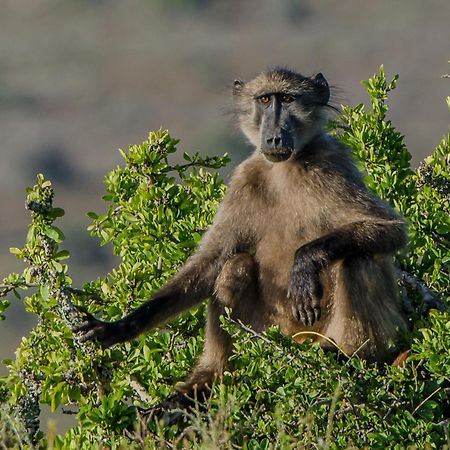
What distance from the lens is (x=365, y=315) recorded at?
6.70 m

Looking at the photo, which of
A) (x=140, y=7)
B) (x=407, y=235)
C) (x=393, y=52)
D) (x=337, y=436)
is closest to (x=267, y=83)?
(x=407, y=235)

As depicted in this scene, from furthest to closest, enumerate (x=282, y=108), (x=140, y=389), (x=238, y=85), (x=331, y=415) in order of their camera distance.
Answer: (x=238, y=85) < (x=282, y=108) < (x=140, y=389) < (x=331, y=415)

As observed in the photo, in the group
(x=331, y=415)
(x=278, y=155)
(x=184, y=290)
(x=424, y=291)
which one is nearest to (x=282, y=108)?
(x=278, y=155)

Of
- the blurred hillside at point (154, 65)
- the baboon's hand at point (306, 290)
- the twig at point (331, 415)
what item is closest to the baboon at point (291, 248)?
the baboon's hand at point (306, 290)

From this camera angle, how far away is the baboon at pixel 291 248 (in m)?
6.70

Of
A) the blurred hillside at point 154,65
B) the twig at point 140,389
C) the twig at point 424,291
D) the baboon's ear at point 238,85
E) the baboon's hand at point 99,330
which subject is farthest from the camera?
the blurred hillside at point 154,65

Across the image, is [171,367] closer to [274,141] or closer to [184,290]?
[184,290]

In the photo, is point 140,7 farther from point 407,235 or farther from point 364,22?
point 407,235

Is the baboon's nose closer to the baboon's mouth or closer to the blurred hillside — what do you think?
the baboon's mouth

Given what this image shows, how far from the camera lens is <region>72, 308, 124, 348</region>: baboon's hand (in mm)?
6242

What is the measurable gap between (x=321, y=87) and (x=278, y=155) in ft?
2.55

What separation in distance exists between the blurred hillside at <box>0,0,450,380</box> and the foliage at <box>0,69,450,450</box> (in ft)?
96.1

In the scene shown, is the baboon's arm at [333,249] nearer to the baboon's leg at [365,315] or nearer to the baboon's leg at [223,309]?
the baboon's leg at [365,315]

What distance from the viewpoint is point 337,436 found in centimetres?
565
